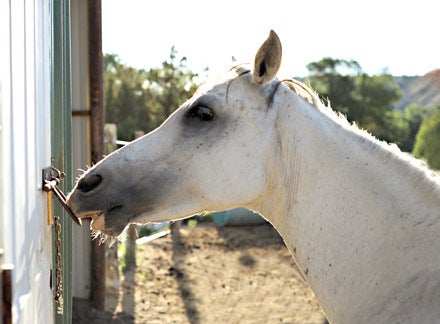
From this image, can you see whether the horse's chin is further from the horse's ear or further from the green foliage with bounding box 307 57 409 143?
the green foliage with bounding box 307 57 409 143

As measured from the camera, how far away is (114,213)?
2.30 m

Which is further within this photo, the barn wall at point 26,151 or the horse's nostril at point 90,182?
the horse's nostril at point 90,182

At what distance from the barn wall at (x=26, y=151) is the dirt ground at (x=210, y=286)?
327 centimetres

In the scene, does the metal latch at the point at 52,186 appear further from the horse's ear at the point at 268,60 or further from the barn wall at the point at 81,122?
the barn wall at the point at 81,122

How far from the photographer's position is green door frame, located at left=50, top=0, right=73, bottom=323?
10.1 ft

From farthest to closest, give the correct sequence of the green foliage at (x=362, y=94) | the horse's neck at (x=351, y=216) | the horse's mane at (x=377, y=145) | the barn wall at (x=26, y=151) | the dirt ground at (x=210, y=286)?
the green foliage at (x=362, y=94) → the dirt ground at (x=210, y=286) → the horse's mane at (x=377, y=145) → the horse's neck at (x=351, y=216) → the barn wall at (x=26, y=151)

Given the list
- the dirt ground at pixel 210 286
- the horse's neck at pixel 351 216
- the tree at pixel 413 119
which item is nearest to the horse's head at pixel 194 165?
the horse's neck at pixel 351 216

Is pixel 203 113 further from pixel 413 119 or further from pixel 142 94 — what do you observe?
pixel 413 119

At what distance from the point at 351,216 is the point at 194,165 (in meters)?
0.67

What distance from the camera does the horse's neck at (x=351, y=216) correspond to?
2.06 m

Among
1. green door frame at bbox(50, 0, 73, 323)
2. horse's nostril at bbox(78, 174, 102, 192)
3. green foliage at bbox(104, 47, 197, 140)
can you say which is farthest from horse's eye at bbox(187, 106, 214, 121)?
green foliage at bbox(104, 47, 197, 140)

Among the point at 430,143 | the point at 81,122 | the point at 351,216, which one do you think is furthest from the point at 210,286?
the point at 430,143

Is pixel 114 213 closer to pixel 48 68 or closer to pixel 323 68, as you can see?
pixel 48 68

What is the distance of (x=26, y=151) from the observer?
7.11ft
